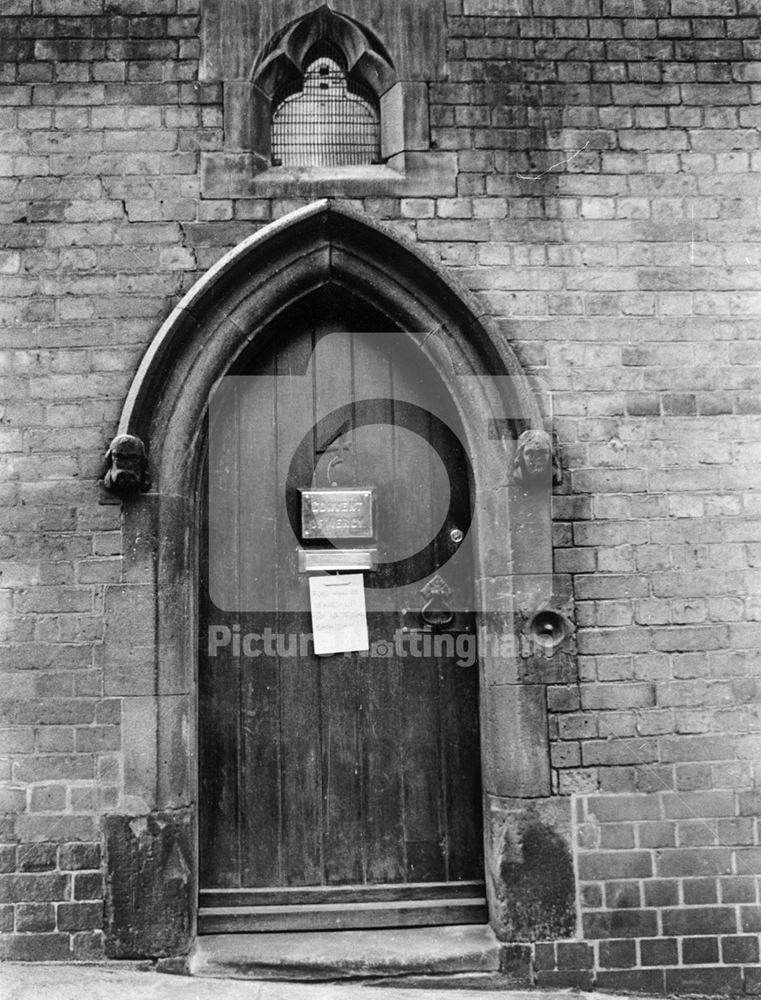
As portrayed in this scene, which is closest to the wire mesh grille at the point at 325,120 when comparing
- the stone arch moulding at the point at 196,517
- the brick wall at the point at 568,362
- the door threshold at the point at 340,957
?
the brick wall at the point at 568,362

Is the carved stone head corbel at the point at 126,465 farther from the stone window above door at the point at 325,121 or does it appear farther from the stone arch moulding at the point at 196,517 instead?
the stone window above door at the point at 325,121

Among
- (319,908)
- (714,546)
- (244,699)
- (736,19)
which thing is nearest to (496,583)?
(714,546)

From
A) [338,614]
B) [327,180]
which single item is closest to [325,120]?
[327,180]

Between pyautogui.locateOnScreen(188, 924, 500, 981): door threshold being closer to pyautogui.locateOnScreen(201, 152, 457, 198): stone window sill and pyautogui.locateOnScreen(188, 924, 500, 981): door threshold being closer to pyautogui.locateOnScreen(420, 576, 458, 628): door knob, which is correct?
pyautogui.locateOnScreen(420, 576, 458, 628): door knob

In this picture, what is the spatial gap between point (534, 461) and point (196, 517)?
150cm

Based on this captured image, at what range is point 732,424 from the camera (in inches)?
159

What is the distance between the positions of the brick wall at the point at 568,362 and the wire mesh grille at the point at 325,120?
0.33m

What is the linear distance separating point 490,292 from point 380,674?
1777 mm

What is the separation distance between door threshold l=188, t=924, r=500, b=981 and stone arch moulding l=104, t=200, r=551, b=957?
15cm

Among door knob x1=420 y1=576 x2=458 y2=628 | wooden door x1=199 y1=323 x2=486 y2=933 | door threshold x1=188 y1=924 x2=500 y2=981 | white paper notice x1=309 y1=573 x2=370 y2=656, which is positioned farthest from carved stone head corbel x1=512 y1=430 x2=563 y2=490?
door threshold x1=188 y1=924 x2=500 y2=981

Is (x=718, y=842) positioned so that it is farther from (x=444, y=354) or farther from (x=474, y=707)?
(x=444, y=354)

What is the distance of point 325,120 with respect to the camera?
4.28m

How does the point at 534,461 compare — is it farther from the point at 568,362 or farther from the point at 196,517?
the point at 196,517

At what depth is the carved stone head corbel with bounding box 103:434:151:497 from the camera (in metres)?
3.76
